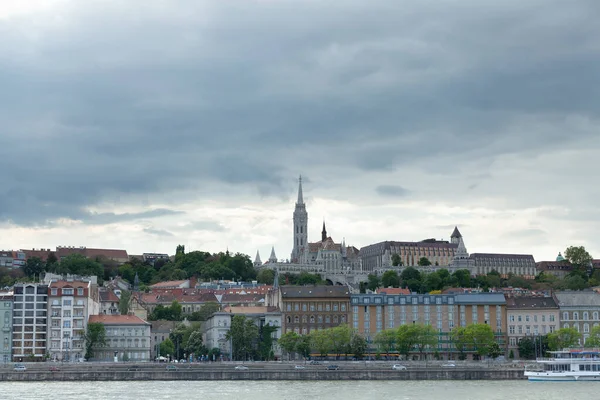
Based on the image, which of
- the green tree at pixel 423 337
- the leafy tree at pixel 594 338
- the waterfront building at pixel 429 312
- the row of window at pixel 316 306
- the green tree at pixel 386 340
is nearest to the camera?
the leafy tree at pixel 594 338

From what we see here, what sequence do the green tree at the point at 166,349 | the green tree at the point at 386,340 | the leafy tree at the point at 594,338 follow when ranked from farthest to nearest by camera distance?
the green tree at the point at 166,349, the green tree at the point at 386,340, the leafy tree at the point at 594,338

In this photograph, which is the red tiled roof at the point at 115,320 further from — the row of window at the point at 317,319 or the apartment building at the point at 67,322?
the row of window at the point at 317,319

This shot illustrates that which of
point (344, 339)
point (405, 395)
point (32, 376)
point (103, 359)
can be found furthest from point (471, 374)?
point (103, 359)

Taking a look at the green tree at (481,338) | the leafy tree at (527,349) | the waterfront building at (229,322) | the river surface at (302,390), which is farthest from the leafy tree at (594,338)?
the waterfront building at (229,322)

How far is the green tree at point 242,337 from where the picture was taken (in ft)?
387

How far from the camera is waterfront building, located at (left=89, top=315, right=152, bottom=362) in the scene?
118 metres

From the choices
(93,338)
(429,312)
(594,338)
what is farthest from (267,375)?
(429,312)

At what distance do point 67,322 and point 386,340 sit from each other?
106 ft

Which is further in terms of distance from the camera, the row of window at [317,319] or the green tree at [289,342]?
the row of window at [317,319]

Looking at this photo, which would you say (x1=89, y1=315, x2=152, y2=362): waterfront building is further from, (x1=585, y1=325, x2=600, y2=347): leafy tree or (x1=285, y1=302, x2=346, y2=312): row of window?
(x1=585, y1=325, x2=600, y2=347): leafy tree

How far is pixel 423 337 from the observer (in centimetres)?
11288

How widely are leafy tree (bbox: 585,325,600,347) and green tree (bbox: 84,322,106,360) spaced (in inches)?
1912

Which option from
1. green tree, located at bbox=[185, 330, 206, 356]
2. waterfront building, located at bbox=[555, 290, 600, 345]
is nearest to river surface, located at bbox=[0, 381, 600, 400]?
green tree, located at bbox=[185, 330, 206, 356]

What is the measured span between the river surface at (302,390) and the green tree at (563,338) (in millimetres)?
27428
